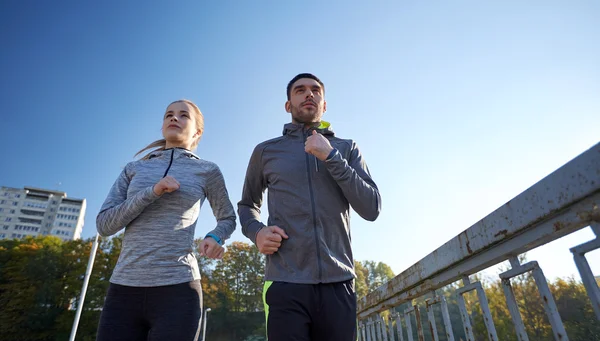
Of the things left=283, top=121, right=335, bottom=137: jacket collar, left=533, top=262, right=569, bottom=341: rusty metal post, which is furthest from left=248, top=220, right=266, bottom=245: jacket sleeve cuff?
left=533, top=262, right=569, bottom=341: rusty metal post

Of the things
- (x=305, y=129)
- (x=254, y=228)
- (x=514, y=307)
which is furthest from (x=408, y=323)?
(x=305, y=129)

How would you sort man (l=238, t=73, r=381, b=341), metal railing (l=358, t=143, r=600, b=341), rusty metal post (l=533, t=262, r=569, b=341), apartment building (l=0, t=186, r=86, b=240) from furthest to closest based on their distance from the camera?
apartment building (l=0, t=186, r=86, b=240) → man (l=238, t=73, r=381, b=341) → rusty metal post (l=533, t=262, r=569, b=341) → metal railing (l=358, t=143, r=600, b=341)

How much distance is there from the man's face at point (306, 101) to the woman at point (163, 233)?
807 millimetres

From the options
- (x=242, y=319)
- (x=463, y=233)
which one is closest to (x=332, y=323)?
(x=463, y=233)

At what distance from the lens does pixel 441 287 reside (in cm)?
185

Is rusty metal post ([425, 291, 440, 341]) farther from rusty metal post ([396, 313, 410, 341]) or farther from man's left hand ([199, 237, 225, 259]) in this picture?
man's left hand ([199, 237, 225, 259])

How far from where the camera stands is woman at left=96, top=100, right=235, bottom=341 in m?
1.83

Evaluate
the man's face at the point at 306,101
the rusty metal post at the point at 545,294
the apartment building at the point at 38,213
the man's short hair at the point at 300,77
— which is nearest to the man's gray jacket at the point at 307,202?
the man's face at the point at 306,101

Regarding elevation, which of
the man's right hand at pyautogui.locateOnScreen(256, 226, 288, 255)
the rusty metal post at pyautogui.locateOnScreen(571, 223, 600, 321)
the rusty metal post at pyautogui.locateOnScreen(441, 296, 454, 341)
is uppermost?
the man's right hand at pyautogui.locateOnScreen(256, 226, 288, 255)

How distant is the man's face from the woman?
0.81 meters

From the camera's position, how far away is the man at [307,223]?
5.61ft

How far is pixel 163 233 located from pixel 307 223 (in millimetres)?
967

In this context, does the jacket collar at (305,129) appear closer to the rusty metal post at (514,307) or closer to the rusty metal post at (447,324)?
the rusty metal post at (447,324)

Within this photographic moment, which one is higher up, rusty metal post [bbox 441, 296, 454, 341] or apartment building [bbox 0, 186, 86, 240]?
apartment building [bbox 0, 186, 86, 240]
